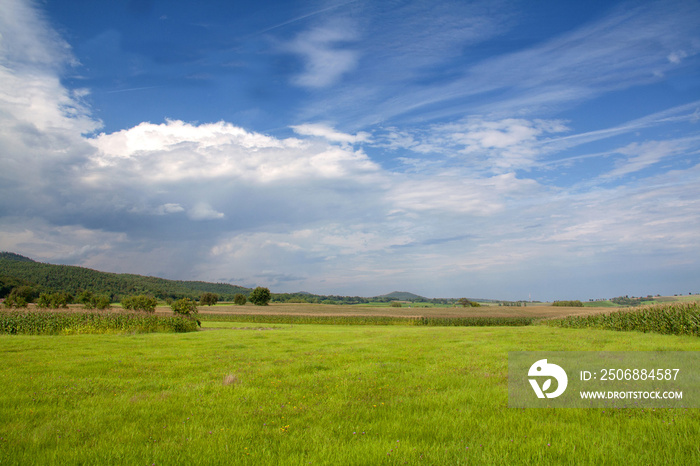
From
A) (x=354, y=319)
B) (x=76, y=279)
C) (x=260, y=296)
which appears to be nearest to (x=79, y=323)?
(x=354, y=319)

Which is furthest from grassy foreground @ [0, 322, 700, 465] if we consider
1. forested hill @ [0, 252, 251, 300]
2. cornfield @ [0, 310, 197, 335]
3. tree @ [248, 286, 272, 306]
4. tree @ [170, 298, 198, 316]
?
forested hill @ [0, 252, 251, 300]

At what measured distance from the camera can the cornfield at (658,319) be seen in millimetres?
26062

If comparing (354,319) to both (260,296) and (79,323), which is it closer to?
(79,323)

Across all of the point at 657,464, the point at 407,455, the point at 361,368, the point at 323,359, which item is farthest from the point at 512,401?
the point at 323,359

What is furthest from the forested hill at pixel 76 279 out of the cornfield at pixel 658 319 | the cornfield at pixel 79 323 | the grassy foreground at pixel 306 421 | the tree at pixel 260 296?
the grassy foreground at pixel 306 421

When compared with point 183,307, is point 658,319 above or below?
above

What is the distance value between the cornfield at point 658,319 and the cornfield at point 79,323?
37.6m

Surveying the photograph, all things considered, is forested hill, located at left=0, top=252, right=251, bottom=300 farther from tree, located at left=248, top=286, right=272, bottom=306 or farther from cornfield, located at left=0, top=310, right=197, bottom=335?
cornfield, located at left=0, top=310, right=197, bottom=335

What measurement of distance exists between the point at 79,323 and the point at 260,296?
310 feet

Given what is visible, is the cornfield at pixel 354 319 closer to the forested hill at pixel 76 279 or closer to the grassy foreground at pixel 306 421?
the grassy foreground at pixel 306 421

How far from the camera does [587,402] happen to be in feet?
26.8

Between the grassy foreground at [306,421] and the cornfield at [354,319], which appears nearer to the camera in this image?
the grassy foreground at [306,421]

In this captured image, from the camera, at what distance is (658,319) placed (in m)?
29.5

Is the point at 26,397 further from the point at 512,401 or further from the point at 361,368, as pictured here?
the point at 512,401
